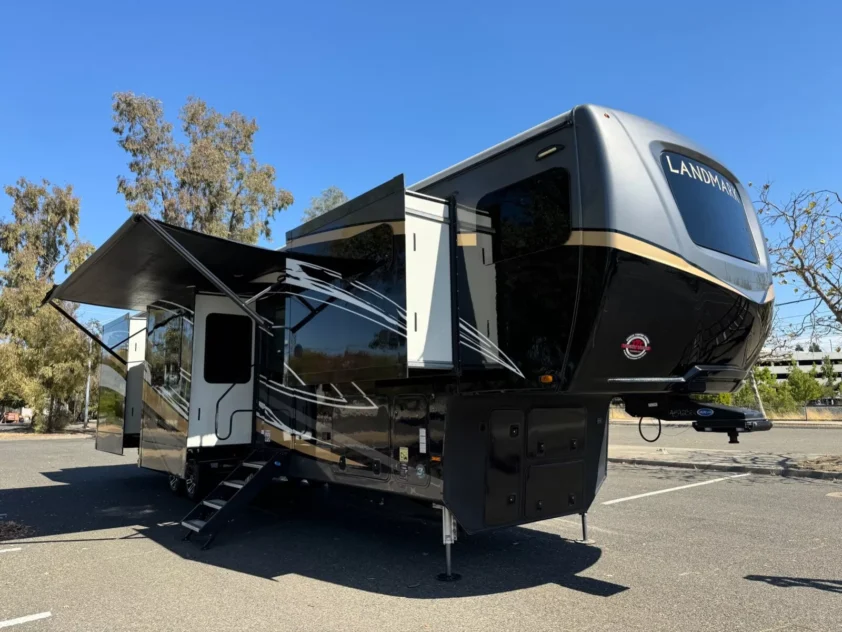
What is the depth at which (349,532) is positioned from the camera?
6559 millimetres

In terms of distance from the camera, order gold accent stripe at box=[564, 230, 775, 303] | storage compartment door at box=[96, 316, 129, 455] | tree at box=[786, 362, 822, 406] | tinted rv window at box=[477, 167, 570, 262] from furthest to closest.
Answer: tree at box=[786, 362, 822, 406] < storage compartment door at box=[96, 316, 129, 455] < tinted rv window at box=[477, 167, 570, 262] < gold accent stripe at box=[564, 230, 775, 303]

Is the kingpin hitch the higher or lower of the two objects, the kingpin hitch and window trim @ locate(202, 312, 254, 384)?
the lower

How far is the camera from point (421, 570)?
5121 millimetres

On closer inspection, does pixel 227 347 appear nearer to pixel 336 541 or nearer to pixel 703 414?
pixel 336 541

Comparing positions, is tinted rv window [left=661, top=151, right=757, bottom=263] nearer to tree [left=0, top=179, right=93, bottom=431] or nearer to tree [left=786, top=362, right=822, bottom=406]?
tree [left=0, top=179, right=93, bottom=431]

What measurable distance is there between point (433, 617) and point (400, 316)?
207cm

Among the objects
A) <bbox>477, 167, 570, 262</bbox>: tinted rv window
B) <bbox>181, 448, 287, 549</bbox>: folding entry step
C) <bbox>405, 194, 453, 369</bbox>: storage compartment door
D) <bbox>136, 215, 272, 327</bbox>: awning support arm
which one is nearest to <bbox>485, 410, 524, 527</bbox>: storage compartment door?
<bbox>405, 194, 453, 369</bbox>: storage compartment door

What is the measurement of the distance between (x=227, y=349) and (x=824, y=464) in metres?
9.82

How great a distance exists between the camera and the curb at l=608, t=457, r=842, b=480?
377 inches

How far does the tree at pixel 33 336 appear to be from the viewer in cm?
2319

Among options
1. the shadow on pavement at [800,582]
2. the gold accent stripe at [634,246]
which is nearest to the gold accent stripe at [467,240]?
the gold accent stripe at [634,246]

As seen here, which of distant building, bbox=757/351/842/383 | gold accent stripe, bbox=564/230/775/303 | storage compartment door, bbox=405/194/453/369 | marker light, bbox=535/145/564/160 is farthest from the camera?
distant building, bbox=757/351/842/383

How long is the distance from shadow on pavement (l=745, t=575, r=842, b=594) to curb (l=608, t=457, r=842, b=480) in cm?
583

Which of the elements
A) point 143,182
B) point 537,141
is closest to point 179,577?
point 537,141
